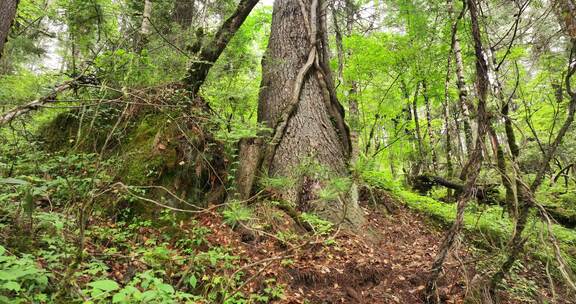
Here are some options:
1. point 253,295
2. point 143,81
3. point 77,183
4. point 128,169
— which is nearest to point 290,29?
point 143,81

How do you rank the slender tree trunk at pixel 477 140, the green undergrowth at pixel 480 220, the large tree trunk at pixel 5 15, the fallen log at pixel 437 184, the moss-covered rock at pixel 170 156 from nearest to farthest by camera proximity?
the slender tree trunk at pixel 477 140, the large tree trunk at pixel 5 15, the moss-covered rock at pixel 170 156, the green undergrowth at pixel 480 220, the fallen log at pixel 437 184

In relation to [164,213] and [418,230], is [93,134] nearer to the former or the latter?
[164,213]

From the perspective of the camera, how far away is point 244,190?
13.0 ft

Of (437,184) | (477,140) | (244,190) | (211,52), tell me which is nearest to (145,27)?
(211,52)

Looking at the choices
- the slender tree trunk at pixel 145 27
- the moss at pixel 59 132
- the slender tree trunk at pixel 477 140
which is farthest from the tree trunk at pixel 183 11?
the slender tree trunk at pixel 477 140

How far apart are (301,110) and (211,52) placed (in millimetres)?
1650

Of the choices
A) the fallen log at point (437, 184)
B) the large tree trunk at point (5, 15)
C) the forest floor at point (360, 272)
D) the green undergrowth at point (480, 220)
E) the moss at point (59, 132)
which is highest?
the large tree trunk at point (5, 15)

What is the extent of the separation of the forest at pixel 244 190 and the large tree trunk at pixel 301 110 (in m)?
0.03

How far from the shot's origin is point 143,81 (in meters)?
4.59

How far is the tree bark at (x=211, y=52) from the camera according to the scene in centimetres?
459

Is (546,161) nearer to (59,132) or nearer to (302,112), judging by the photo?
(302,112)

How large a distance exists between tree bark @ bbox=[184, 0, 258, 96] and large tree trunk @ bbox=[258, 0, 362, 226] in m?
0.62

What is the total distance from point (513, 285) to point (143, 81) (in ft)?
17.8

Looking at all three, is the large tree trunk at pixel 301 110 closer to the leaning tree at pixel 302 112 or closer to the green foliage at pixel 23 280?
the leaning tree at pixel 302 112
